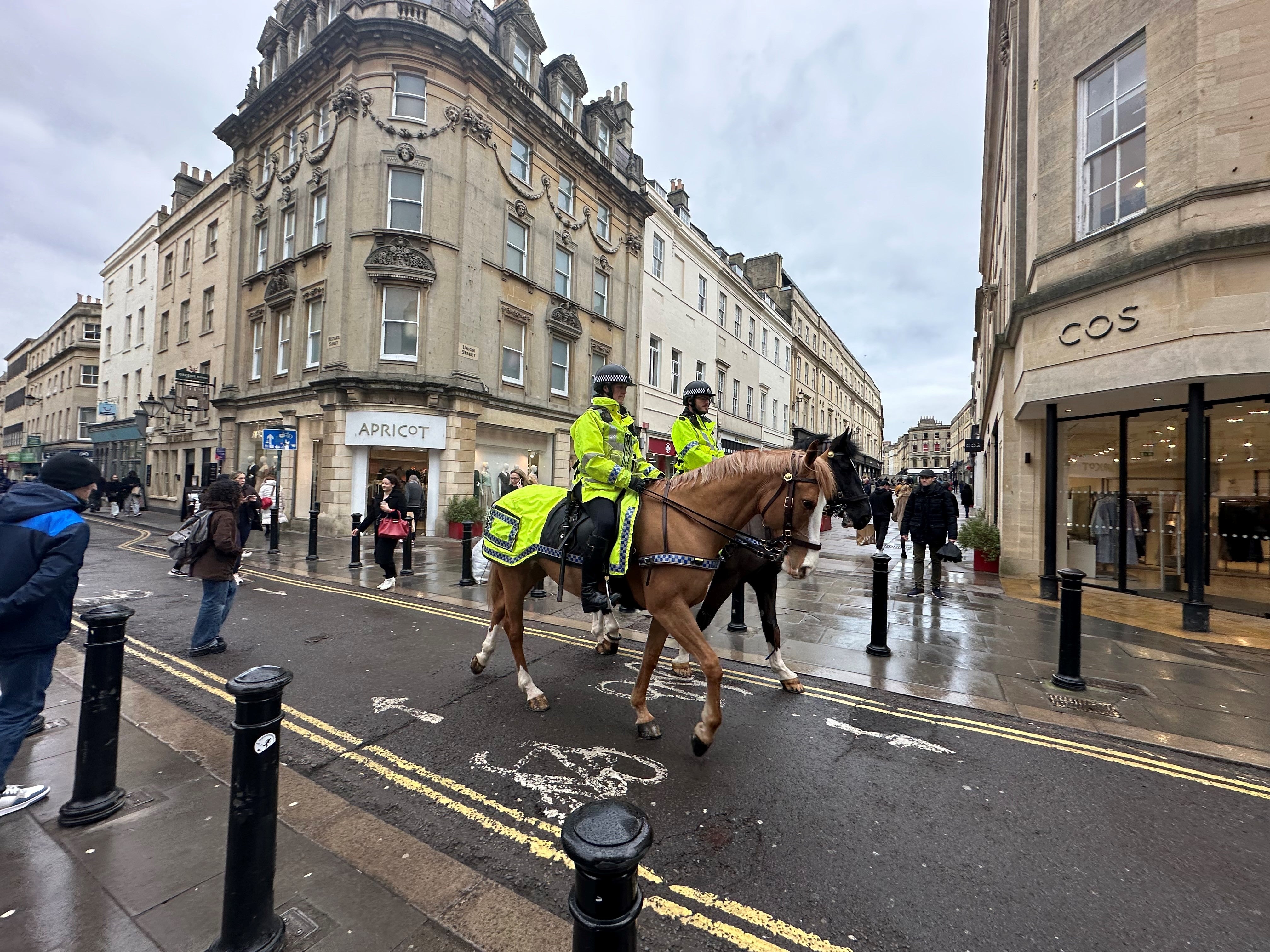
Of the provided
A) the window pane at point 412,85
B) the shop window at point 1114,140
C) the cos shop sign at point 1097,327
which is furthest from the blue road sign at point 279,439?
the shop window at point 1114,140

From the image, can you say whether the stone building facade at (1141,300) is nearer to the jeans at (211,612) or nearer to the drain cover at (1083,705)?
the drain cover at (1083,705)

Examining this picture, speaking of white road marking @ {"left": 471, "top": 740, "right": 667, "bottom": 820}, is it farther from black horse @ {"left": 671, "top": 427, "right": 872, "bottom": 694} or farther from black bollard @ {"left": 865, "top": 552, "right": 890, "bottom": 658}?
black bollard @ {"left": 865, "top": 552, "right": 890, "bottom": 658}

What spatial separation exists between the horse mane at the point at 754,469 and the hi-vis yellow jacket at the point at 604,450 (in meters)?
0.44

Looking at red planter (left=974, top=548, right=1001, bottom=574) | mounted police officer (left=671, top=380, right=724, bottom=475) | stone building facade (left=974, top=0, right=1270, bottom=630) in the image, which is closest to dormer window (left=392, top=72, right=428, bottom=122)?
stone building facade (left=974, top=0, right=1270, bottom=630)

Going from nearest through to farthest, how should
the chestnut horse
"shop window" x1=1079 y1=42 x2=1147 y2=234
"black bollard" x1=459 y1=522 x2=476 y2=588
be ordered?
the chestnut horse < "shop window" x1=1079 y1=42 x2=1147 y2=234 < "black bollard" x1=459 y1=522 x2=476 y2=588

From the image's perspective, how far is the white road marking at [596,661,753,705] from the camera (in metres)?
4.85

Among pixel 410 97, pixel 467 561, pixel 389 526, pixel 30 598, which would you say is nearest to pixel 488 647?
pixel 30 598

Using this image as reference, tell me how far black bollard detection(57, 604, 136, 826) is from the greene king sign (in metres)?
15.1

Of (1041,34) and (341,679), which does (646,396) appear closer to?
(1041,34)

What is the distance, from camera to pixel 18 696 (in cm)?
296

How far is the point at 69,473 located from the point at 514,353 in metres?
17.9

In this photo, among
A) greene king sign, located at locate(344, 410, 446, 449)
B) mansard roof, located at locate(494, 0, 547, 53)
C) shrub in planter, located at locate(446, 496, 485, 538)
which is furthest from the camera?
mansard roof, located at locate(494, 0, 547, 53)

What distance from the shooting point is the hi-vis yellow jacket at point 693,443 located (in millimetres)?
5652

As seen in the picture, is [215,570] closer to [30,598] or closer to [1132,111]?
[30,598]
